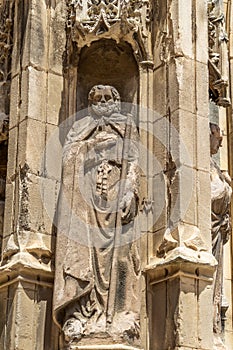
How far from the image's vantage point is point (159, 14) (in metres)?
9.00

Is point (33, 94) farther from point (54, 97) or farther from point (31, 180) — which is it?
point (31, 180)

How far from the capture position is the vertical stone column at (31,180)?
8.08 m

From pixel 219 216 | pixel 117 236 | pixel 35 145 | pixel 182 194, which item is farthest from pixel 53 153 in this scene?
pixel 219 216

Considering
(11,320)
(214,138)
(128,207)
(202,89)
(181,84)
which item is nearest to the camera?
(11,320)

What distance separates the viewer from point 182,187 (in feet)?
27.0

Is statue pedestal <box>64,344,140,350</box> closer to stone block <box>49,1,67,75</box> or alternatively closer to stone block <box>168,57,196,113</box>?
stone block <box>168,57,196,113</box>

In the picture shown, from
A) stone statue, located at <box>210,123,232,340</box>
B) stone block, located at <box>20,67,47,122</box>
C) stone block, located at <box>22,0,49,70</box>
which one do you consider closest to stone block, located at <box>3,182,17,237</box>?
stone block, located at <box>20,67,47,122</box>

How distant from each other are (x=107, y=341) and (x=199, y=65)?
2.87 m

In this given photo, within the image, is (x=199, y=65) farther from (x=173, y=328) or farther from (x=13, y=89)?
(x=173, y=328)

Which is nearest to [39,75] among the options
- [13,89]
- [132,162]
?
[13,89]

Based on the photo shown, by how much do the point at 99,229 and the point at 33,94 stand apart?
5.08 ft

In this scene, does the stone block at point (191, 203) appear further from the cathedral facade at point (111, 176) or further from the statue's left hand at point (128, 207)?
the statue's left hand at point (128, 207)

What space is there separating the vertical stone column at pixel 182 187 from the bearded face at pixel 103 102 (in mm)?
440

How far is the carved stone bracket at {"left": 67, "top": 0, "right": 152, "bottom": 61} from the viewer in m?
8.88
